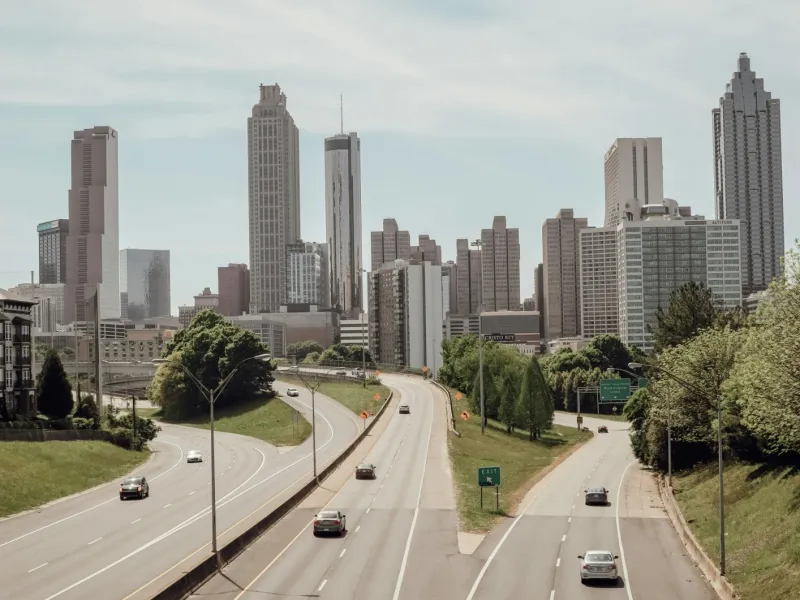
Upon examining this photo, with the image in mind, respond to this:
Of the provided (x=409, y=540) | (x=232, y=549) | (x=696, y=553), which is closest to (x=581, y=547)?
(x=696, y=553)

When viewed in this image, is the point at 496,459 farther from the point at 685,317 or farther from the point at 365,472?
the point at 685,317

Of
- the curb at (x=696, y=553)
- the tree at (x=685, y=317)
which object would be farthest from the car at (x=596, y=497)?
the tree at (x=685, y=317)

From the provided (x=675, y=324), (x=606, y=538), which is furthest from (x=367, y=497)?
(x=675, y=324)

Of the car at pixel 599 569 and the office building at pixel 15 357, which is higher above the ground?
the office building at pixel 15 357

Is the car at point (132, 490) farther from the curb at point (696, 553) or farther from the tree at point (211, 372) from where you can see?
the tree at point (211, 372)

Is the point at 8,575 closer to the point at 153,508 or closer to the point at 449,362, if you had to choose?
the point at 153,508
